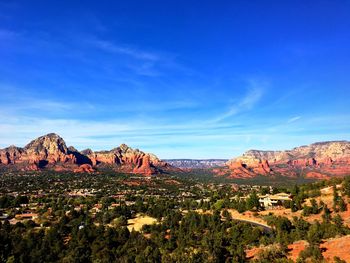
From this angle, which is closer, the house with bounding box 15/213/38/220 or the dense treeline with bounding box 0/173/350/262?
the dense treeline with bounding box 0/173/350/262

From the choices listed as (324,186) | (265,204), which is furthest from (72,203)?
(324,186)

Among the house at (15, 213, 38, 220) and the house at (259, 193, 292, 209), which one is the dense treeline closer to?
the house at (15, 213, 38, 220)

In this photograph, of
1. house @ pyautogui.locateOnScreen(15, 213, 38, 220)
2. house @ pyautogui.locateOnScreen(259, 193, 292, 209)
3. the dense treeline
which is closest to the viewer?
the dense treeline

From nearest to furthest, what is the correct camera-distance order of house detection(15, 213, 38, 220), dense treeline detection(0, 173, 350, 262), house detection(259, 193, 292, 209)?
dense treeline detection(0, 173, 350, 262)
house detection(15, 213, 38, 220)
house detection(259, 193, 292, 209)

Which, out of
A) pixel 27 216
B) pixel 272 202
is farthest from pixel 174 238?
pixel 27 216

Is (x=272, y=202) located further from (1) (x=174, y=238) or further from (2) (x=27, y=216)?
(2) (x=27, y=216)

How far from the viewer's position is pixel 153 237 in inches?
2744

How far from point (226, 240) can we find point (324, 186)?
196ft

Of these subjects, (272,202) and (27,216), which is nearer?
(27,216)

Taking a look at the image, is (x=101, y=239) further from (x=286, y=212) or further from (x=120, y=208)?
(x=286, y=212)

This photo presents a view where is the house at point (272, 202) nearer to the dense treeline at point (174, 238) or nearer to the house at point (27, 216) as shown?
the dense treeline at point (174, 238)

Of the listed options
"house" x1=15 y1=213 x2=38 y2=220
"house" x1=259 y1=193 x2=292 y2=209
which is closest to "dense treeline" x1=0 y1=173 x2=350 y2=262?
"house" x1=15 y1=213 x2=38 y2=220

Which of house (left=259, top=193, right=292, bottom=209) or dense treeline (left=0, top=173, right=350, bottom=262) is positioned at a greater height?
house (left=259, top=193, right=292, bottom=209)

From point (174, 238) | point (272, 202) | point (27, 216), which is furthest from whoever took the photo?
point (272, 202)
